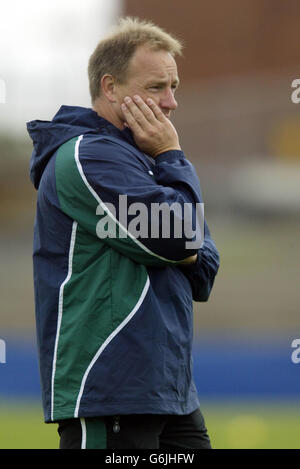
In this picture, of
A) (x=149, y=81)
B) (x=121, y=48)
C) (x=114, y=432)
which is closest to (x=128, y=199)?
(x=149, y=81)

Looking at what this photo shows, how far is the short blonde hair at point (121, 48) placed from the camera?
3594 millimetres

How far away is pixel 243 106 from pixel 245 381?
9.88 m

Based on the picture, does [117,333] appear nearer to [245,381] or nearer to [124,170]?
[124,170]

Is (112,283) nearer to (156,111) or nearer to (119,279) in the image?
(119,279)

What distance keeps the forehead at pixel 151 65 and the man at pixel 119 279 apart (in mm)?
23

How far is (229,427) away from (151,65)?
484 cm

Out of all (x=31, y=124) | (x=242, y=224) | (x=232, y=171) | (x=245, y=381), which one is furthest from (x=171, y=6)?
(x=31, y=124)

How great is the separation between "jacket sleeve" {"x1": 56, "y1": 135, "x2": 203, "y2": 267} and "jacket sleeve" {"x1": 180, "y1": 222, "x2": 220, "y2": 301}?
0.54ft

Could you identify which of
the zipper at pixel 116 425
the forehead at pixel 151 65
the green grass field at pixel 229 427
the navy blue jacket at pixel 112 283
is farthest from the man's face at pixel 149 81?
the green grass field at pixel 229 427

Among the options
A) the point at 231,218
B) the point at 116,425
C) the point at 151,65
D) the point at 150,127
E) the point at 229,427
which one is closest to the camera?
the point at 116,425

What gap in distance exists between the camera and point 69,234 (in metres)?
3.35

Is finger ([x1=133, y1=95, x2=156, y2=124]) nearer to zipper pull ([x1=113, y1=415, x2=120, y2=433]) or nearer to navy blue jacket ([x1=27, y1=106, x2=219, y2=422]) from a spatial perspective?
navy blue jacket ([x1=27, y1=106, x2=219, y2=422])

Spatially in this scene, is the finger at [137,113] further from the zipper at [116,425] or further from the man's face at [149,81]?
the zipper at [116,425]

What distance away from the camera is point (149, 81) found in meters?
3.55
